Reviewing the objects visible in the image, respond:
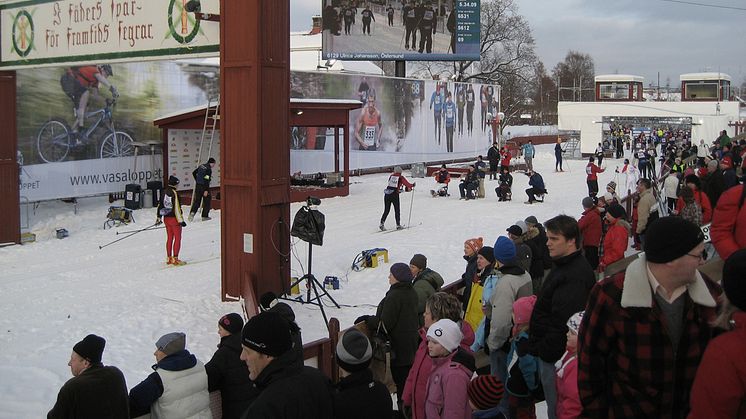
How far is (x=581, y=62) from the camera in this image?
134750 millimetres

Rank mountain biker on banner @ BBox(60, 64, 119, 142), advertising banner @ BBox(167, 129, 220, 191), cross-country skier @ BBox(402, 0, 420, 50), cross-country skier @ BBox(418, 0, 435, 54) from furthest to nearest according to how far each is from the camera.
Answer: cross-country skier @ BBox(418, 0, 435, 54), cross-country skier @ BBox(402, 0, 420, 50), advertising banner @ BBox(167, 129, 220, 191), mountain biker on banner @ BBox(60, 64, 119, 142)

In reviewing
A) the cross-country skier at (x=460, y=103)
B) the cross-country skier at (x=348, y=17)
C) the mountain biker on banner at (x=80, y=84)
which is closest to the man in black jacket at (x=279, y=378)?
the mountain biker on banner at (x=80, y=84)

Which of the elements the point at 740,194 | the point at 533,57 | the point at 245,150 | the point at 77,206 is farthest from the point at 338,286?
the point at 533,57

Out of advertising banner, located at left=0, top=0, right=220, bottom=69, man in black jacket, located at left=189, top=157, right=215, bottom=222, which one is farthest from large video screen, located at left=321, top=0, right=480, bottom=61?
advertising banner, located at left=0, top=0, right=220, bottom=69

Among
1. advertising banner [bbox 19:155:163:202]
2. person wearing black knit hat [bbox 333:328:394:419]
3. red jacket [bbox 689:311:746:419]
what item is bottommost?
person wearing black knit hat [bbox 333:328:394:419]

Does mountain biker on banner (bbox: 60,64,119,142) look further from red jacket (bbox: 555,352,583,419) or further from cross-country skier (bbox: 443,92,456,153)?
cross-country skier (bbox: 443,92,456,153)

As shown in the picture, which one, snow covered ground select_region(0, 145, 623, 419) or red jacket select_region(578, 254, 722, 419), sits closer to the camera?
red jacket select_region(578, 254, 722, 419)

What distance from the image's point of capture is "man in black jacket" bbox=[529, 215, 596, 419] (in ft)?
15.8

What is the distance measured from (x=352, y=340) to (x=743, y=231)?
3557 mm

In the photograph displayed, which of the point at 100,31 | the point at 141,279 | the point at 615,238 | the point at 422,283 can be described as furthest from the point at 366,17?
the point at 422,283

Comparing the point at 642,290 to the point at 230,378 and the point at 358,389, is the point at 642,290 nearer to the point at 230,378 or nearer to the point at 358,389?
the point at 358,389

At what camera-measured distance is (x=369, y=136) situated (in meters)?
33.4

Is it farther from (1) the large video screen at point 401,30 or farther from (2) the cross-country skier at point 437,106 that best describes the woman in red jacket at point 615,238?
(2) the cross-country skier at point 437,106

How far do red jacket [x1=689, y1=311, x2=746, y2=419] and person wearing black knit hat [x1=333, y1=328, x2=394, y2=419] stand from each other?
1795mm
